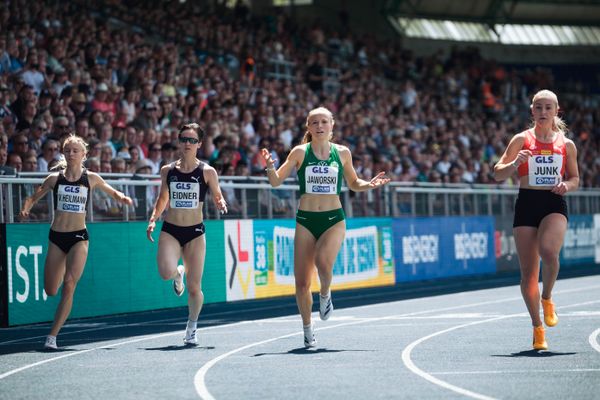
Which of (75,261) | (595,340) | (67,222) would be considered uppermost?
(67,222)

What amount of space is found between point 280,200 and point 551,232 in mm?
9616

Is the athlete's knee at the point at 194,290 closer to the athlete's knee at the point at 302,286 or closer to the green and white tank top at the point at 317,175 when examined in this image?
the athlete's knee at the point at 302,286

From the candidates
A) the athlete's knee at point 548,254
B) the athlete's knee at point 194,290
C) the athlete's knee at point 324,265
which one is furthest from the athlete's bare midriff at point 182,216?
the athlete's knee at point 548,254

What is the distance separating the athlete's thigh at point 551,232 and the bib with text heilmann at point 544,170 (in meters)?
0.32

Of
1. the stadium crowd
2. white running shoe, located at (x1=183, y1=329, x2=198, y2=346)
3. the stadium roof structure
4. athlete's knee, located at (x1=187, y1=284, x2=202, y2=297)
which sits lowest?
white running shoe, located at (x1=183, y1=329, x2=198, y2=346)

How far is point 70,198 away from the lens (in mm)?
12891

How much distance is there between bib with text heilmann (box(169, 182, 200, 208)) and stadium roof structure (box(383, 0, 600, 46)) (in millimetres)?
35901

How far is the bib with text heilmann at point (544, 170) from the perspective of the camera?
36.0 feet

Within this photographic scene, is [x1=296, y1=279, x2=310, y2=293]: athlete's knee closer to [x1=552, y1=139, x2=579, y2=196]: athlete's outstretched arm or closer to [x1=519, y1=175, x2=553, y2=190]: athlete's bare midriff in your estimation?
[x1=519, y1=175, x2=553, y2=190]: athlete's bare midriff

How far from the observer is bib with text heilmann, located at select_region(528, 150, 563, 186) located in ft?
36.0

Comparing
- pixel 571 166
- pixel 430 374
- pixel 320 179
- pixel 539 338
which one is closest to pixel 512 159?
pixel 571 166

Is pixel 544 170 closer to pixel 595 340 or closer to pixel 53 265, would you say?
pixel 595 340

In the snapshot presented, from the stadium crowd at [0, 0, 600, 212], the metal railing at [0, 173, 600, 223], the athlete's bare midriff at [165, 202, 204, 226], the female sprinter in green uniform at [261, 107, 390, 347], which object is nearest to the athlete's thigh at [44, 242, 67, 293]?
the athlete's bare midriff at [165, 202, 204, 226]

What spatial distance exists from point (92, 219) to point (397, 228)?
8477 millimetres
